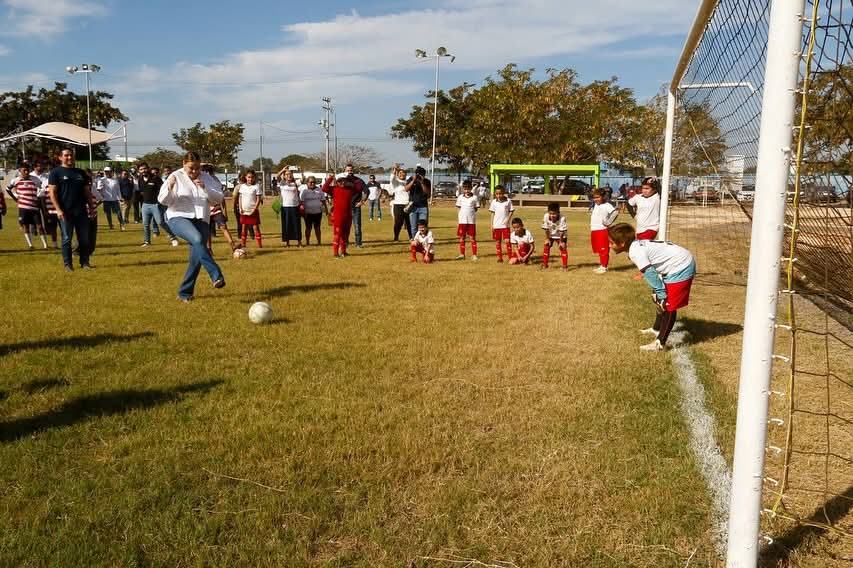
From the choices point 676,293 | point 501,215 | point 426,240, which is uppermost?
point 501,215

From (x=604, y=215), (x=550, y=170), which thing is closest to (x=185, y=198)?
(x=604, y=215)

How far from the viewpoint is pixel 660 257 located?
6.22m

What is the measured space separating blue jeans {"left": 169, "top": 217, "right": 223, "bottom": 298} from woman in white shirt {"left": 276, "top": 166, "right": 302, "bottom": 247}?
7279mm

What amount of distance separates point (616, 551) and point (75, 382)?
412 centimetres

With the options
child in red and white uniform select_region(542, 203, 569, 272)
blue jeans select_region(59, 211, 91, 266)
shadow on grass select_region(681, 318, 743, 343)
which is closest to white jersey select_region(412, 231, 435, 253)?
child in red and white uniform select_region(542, 203, 569, 272)

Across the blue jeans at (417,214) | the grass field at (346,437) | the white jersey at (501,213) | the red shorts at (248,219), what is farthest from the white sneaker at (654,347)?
the red shorts at (248,219)

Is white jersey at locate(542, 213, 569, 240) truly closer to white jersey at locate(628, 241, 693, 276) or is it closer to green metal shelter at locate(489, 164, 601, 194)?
white jersey at locate(628, 241, 693, 276)

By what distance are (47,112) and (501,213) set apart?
58646 millimetres

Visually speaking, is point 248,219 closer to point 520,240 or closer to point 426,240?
point 426,240

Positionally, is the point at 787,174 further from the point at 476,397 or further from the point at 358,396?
the point at 358,396

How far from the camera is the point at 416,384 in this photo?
16.6 ft

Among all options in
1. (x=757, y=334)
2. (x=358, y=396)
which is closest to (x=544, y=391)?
(x=358, y=396)

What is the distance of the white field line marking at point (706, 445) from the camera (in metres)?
3.09

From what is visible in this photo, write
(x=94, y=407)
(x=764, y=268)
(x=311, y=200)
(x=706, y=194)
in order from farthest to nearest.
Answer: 1. (x=311, y=200)
2. (x=706, y=194)
3. (x=94, y=407)
4. (x=764, y=268)
